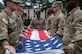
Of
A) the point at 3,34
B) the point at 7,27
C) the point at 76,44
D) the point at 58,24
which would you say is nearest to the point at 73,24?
the point at 76,44

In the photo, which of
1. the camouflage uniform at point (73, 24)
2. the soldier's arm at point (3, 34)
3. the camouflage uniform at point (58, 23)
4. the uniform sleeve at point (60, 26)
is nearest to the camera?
the camouflage uniform at point (73, 24)

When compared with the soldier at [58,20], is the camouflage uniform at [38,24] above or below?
below

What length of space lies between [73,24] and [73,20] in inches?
3.5

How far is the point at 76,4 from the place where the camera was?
14.7ft

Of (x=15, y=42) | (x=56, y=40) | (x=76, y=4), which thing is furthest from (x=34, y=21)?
(x=76, y=4)

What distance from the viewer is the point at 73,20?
174 inches

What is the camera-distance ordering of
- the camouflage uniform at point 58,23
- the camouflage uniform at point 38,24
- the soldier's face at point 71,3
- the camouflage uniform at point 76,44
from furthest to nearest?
the camouflage uniform at point 38,24, the camouflage uniform at point 58,23, the soldier's face at point 71,3, the camouflage uniform at point 76,44

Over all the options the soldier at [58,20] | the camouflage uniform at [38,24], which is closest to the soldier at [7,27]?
the soldier at [58,20]

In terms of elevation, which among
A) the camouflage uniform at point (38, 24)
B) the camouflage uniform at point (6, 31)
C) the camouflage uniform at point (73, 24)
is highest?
the camouflage uniform at point (73, 24)

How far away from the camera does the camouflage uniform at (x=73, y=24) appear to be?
415 centimetres

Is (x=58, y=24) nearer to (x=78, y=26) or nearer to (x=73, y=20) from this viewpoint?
(x=73, y=20)

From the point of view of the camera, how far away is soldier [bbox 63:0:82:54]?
421 centimetres

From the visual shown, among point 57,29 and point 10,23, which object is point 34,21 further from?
point 10,23

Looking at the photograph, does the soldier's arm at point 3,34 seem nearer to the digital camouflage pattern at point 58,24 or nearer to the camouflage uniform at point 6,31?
the camouflage uniform at point 6,31
